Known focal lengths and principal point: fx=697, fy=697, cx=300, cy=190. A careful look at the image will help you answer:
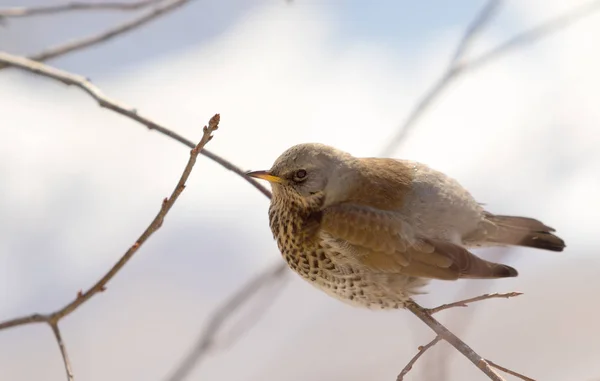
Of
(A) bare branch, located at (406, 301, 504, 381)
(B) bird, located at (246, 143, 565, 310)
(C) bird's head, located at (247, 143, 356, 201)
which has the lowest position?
(A) bare branch, located at (406, 301, 504, 381)

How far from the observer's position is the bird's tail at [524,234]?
1830 mm

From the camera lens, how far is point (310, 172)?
6.23ft

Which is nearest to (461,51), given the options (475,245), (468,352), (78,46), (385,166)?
(385,166)

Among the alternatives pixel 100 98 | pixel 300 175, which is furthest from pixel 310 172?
pixel 100 98

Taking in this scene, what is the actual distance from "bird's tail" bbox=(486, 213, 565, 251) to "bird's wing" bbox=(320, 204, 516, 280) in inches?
9.5

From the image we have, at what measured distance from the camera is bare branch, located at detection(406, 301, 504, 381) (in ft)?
4.59

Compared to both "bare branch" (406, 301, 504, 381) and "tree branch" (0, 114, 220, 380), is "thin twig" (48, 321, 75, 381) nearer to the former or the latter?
"tree branch" (0, 114, 220, 380)

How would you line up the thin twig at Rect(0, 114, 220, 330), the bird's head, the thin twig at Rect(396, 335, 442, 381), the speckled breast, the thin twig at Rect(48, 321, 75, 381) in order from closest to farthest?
the thin twig at Rect(0, 114, 220, 330)
the thin twig at Rect(48, 321, 75, 381)
the thin twig at Rect(396, 335, 442, 381)
the speckled breast
the bird's head

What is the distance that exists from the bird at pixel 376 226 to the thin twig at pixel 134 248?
468mm

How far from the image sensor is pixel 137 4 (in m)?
1.89

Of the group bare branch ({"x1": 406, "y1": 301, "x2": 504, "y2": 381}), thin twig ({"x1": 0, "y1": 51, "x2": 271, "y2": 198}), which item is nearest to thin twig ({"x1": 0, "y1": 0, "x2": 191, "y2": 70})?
thin twig ({"x1": 0, "y1": 51, "x2": 271, "y2": 198})

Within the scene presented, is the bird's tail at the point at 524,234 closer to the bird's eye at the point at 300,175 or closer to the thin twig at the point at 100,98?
the bird's eye at the point at 300,175

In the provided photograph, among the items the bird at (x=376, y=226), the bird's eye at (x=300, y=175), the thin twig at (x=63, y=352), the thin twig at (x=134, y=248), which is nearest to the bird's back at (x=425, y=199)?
the bird at (x=376, y=226)

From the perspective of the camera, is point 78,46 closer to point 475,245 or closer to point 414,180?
point 414,180
